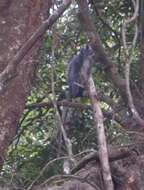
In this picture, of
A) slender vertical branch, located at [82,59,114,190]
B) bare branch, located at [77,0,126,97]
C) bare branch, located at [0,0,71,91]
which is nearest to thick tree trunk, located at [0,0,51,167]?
bare branch, located at [77,0,126,97]

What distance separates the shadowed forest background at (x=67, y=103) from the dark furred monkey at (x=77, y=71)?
0.08m

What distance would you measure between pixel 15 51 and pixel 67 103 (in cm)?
68

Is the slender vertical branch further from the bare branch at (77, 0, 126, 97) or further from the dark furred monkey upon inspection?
the dark furred monkey

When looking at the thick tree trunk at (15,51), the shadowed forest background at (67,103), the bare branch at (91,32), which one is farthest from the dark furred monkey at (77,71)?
the thick tree trunk at (15,51)

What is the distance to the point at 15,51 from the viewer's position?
2.57 meters

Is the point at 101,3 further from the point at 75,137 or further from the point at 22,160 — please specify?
the point at 22,160

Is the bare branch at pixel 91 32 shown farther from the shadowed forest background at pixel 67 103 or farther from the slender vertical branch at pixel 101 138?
the slender vertical branch at pixel 101 138

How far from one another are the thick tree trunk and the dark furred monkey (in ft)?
1.69

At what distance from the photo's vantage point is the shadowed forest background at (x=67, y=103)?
233cm

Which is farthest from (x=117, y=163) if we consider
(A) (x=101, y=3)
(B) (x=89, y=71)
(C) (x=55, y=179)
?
(A) (x=101, y=3)

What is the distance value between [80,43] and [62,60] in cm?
23

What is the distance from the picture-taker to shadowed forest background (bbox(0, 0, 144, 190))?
2.33 metres

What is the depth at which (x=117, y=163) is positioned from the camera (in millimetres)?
2510

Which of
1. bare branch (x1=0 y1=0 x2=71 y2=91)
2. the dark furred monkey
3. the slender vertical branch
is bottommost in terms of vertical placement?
the slender vertical branch
